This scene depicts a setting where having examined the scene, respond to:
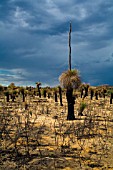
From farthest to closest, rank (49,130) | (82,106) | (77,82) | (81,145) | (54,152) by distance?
(82,106), (77,82), (49,130), (81,145), (54,152)

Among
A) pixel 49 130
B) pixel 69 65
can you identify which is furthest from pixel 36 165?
pixel 69 65

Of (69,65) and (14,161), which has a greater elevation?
(69,65)

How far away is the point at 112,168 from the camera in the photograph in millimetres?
7500

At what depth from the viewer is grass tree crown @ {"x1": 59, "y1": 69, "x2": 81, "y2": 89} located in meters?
18.2

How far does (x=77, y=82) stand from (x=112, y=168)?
36.3 ft

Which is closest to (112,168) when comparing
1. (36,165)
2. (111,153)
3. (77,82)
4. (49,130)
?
(111,153)

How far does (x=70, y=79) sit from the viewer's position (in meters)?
18.2

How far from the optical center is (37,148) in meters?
9.10

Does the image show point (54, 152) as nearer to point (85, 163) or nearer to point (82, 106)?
point (85, 163)

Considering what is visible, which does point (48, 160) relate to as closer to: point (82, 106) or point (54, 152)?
point (54, 152)

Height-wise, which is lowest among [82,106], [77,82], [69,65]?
[82,106]

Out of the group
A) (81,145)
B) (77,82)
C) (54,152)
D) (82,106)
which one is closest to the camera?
(54,152)

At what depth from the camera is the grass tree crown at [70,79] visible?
1817 centimetres

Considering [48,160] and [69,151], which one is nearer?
[48,160]
